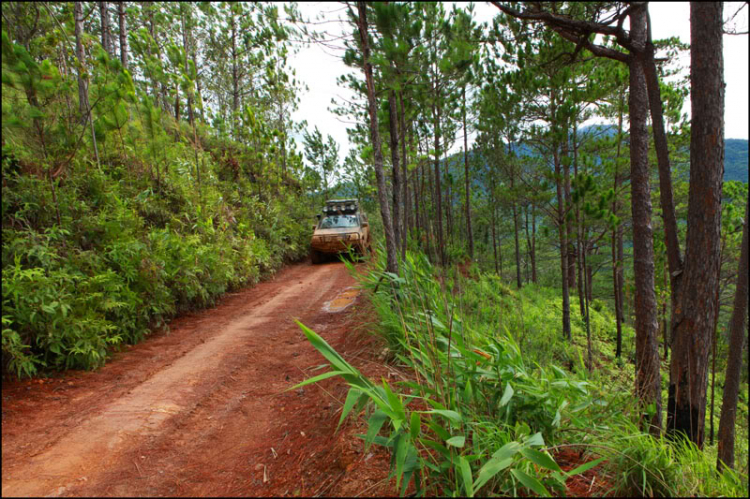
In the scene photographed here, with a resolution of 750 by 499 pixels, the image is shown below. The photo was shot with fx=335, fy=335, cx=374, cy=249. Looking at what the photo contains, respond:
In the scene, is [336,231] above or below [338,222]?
below

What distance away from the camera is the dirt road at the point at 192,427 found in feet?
5.68

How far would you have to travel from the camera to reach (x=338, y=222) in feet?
39.3

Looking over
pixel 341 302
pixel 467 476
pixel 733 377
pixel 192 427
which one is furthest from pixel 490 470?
pixel 341 302

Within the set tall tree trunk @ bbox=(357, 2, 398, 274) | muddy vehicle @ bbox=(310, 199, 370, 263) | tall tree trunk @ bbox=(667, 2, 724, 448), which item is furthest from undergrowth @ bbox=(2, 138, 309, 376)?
tall tree trunk @ bbox=(667, 2, 724, 448)

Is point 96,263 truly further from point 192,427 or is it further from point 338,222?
point 338,222

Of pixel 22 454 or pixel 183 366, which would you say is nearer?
pixel 22 454

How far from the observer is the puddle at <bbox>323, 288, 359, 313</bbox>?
5.85 m

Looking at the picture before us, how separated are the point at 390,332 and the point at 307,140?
17.9 metres

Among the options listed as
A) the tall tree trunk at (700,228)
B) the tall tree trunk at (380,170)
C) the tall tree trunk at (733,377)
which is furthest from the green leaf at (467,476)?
the tall tree trunk at (380,170)

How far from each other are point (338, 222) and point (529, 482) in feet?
35.8

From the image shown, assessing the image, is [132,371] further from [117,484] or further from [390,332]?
[390,332]

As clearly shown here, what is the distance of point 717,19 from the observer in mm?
2361

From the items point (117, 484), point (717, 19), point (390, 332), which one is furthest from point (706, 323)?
point (117, 484)

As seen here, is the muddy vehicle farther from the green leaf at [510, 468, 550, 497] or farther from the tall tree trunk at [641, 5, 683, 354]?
the green leaf at [510, 468, 550, 497]
